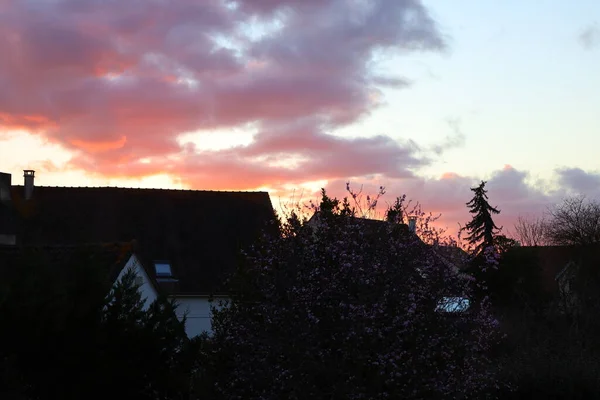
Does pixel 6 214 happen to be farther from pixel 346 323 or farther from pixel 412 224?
pixel 346 323

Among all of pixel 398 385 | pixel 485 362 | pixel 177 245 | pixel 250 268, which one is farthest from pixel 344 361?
pixel 177 245

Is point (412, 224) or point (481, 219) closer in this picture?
point (412, 224)

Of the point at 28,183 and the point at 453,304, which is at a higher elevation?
the point at 28,183

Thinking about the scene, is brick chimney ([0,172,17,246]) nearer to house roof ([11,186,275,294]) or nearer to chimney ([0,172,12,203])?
chimney ([0,172,12,203])

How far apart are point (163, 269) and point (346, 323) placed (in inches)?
1068

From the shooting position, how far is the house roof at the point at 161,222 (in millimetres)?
38094

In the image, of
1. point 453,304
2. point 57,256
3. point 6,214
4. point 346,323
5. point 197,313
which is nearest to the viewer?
point 346,323

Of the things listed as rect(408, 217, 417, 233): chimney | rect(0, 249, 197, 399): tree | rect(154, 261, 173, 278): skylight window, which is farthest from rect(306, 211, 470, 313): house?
rect(154, 261, 173, 278): skylight window

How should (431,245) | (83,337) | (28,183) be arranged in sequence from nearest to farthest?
(83,337), (431,245), (28,183)

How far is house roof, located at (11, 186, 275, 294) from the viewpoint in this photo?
38.1 metres

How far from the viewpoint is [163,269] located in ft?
124

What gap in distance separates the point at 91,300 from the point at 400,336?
4.49 m

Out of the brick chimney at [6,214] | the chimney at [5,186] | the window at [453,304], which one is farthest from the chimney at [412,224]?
the chimney at [5,186]

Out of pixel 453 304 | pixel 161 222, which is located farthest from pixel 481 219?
pixel 453 304
